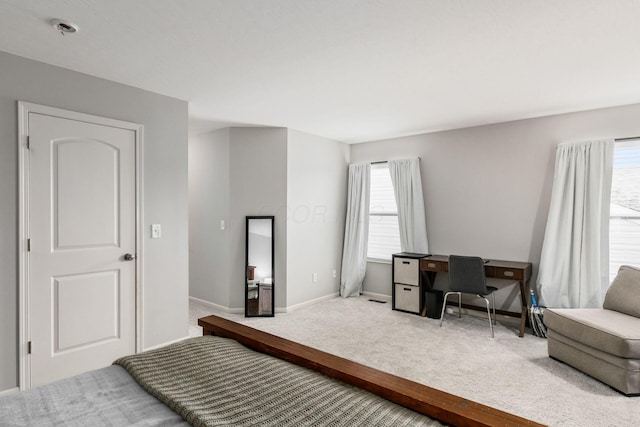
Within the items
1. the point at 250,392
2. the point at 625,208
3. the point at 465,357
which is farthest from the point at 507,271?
the point at 250,392

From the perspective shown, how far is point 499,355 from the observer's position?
3.12 metres

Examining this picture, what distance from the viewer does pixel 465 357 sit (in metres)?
3.08

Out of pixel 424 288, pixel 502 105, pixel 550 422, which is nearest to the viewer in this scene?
pixel 550 422

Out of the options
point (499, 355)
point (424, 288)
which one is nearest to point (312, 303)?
point (424, 288)

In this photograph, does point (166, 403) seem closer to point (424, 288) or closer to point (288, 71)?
point (288, 71)

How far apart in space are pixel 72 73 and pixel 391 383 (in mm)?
2986

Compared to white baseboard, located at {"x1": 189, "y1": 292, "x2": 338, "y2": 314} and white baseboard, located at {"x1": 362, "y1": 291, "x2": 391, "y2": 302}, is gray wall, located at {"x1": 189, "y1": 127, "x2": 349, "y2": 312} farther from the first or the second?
white baseboard, located at {"x1": 362, "y1": 291, "x2": 391, "y2": 302}

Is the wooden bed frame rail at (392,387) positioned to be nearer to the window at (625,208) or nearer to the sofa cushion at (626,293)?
the sofa cushion at (626,293)

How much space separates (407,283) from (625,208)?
2.35m

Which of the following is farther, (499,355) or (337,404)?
(499,355)

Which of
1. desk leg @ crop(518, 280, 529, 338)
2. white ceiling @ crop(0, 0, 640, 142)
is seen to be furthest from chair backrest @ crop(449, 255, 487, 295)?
white ceiling @ crop(0, 0, 640, 142)

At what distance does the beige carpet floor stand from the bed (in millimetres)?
1545

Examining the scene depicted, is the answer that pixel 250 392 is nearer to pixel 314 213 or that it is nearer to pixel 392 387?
pixel 392 387

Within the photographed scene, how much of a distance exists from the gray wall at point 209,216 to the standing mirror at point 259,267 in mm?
304
